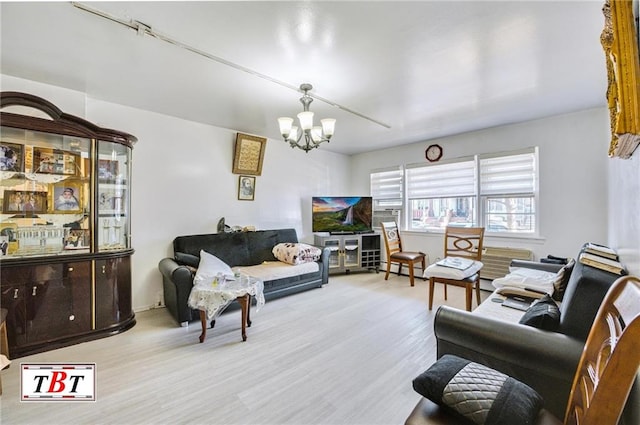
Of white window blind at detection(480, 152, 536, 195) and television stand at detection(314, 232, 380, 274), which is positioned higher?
white window blind at detection(480, 152, 536, 195)

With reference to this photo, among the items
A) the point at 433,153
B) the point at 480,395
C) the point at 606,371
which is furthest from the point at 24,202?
the point at 433,153

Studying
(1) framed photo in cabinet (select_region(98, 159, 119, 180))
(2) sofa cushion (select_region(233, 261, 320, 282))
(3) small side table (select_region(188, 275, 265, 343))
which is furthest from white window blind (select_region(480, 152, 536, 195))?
(1) framed photo in cabinet (select_region(98, 159, 119, 180))

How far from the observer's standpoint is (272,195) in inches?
186

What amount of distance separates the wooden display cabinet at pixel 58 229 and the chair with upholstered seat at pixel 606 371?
3059 millimetres

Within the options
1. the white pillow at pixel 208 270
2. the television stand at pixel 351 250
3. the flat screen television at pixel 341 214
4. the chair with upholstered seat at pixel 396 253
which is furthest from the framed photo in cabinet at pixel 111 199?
the chair with upholstered seat at pixel 396 253

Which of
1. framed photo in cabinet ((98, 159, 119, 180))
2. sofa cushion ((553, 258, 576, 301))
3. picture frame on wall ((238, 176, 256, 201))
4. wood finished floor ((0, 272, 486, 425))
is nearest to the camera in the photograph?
wood finished floor ((0, 272, 486, 425))

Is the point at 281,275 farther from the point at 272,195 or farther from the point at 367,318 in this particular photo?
the point at 272,195

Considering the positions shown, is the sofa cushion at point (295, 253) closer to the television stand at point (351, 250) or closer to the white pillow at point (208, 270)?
the television stand at point (351, 250)

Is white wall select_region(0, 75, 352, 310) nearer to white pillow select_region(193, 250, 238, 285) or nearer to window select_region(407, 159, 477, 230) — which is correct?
white pillow select_region(193, 250, 238, 285)

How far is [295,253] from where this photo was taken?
401 centimetres

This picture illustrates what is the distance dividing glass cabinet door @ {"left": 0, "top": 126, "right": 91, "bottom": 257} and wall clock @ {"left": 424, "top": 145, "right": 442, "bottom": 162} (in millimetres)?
4844

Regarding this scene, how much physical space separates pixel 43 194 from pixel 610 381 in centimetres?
388

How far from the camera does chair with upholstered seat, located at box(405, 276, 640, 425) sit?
2.17 ft

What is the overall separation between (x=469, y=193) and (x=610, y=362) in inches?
162
